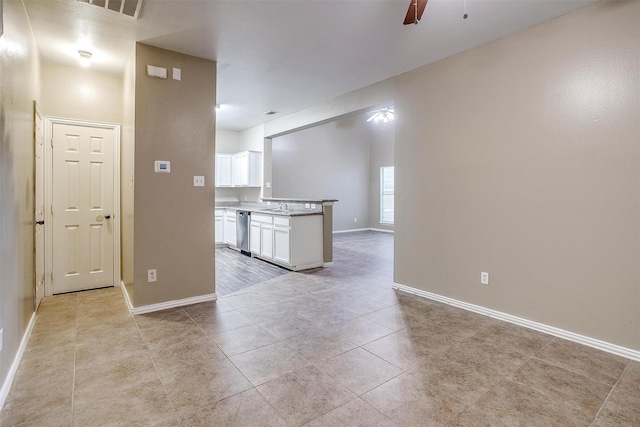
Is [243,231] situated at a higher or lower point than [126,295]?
higher

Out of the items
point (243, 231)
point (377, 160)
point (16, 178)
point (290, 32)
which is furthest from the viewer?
point (377, 160)

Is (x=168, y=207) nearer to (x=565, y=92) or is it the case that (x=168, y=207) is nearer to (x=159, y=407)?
(x=159, y=407)

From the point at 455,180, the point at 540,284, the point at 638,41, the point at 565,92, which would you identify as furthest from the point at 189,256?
the point at 638,41

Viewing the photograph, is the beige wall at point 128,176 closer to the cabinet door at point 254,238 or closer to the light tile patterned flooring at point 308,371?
the light tile patterned flooring at point 308,371

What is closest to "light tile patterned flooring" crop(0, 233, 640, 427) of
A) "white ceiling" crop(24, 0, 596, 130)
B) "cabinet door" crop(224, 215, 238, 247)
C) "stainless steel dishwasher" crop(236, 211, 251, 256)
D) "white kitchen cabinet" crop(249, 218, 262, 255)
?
"white kitchen cabinet" crop(249, 218, 262, 255)

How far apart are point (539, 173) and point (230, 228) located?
5753mm

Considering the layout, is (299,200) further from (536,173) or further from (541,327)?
(541,327)

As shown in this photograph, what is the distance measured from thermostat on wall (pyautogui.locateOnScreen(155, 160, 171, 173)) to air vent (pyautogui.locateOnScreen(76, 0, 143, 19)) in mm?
1304

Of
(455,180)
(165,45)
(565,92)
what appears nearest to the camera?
(565,92)

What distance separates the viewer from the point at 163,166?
339 centimetres

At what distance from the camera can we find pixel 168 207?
344 centimetres

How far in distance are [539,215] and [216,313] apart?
3157mm

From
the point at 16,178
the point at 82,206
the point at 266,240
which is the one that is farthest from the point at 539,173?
the point at 82,206

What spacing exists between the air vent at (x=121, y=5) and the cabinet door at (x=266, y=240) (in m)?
3.48
